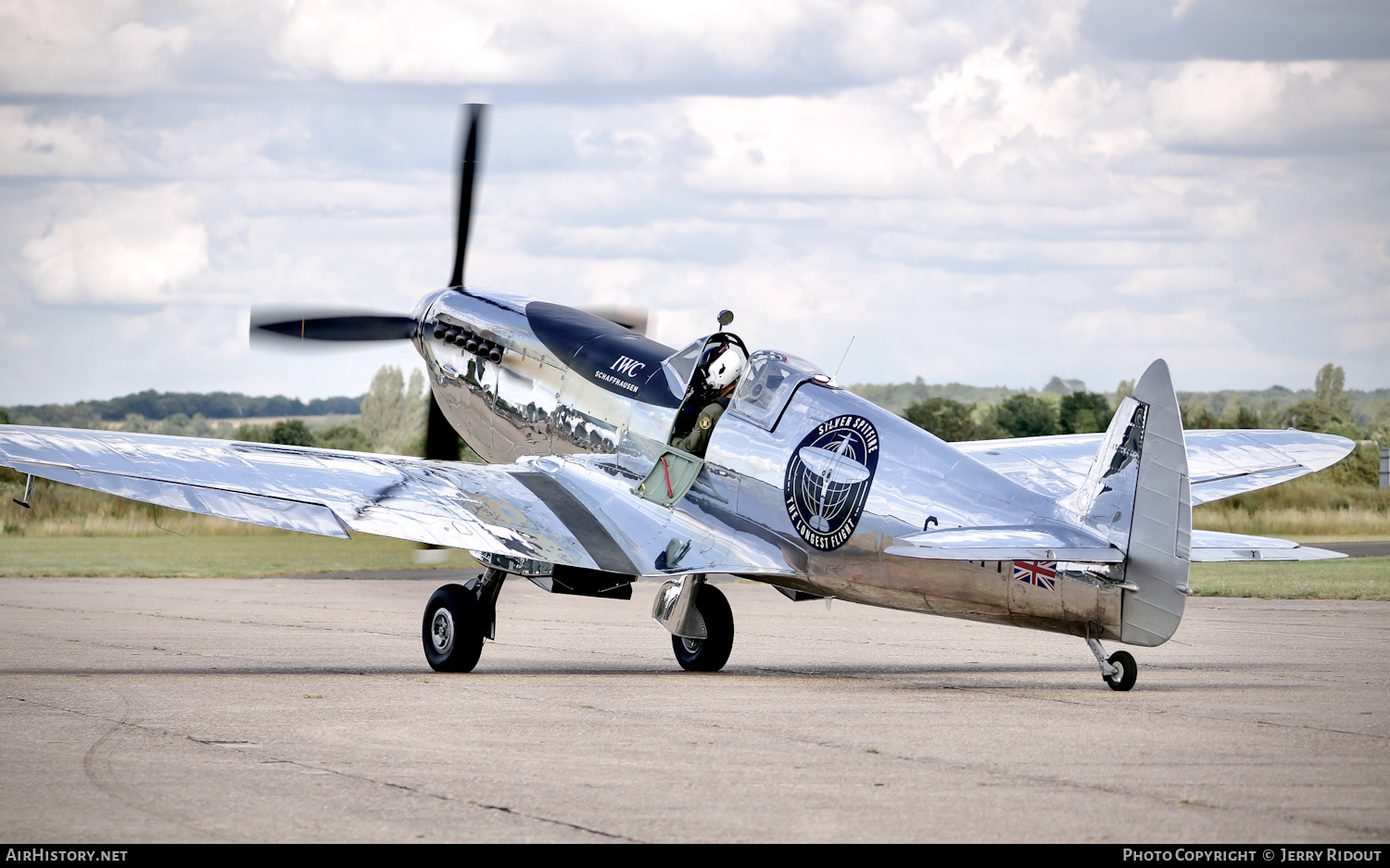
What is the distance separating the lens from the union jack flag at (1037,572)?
1097 centimetres

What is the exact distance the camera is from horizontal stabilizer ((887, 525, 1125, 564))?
10453mm

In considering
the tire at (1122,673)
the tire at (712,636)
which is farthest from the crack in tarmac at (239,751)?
the tire at (1122,673)

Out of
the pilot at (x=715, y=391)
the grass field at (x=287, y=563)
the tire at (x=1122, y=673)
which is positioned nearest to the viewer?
the tire at (x=1122, y=673)

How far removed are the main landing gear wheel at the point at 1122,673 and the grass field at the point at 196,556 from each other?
2227 centimetres

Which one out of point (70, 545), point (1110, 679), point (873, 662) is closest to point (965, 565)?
point (1110, 679)

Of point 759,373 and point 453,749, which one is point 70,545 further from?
point 453,749

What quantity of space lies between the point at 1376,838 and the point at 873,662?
883cm

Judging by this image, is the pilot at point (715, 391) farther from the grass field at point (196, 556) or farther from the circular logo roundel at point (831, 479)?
the grass field at point (196, 556)

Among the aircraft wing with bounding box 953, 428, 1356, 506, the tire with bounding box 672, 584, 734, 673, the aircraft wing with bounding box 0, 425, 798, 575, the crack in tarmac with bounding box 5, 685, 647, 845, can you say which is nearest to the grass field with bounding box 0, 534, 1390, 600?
the aircraft wing with bounding box 953, 428, 1356, 506

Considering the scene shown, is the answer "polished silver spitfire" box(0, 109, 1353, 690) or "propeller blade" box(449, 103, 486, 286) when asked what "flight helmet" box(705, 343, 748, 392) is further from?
"propeller blade" box(449, 103, 486, 286)

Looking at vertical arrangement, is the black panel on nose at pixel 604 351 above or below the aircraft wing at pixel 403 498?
above

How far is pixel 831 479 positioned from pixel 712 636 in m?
2.44

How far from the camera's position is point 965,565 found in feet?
37.2

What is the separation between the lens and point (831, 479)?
1228 centimetres
